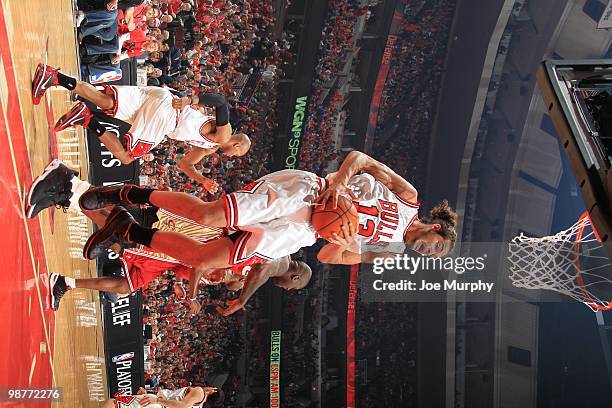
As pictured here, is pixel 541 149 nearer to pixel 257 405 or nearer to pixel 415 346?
pixel 415 346

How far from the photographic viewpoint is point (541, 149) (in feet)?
33.3

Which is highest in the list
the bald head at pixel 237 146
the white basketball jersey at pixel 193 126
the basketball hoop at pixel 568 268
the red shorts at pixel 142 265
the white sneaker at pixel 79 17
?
the white sneaker at pixel 79 17

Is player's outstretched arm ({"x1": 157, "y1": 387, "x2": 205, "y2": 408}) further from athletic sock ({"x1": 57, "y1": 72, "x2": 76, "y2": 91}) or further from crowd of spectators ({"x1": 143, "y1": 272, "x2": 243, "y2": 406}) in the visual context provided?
athletic sock ({"x1": 57, "y1": 72, "x2": 76, "y2": 91})

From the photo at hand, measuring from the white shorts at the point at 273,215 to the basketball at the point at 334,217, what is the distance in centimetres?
11

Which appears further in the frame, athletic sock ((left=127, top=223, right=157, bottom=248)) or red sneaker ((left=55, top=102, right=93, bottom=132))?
red sneaker ((left=55, top=102, right=93, bottom=132))

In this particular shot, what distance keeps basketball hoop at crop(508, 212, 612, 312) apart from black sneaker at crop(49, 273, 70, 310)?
4016mm

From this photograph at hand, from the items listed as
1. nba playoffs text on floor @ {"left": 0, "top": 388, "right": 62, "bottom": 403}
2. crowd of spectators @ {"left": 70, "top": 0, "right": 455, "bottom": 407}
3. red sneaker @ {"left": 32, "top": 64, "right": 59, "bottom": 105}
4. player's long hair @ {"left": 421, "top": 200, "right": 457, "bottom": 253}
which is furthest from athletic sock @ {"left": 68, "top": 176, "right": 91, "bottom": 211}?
crowd of spectators @ {"left": 70, "top": 0, "right": 455, "bottom": 407}

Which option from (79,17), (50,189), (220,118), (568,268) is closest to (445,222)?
(220,118)

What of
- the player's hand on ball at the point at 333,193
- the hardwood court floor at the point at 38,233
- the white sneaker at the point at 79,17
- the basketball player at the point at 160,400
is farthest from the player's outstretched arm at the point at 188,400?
the white sneaker at the point at 79,17

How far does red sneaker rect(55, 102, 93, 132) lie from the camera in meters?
5.07

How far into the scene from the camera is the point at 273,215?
4.16 metres

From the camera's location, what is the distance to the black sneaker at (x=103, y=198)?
14.0 ft

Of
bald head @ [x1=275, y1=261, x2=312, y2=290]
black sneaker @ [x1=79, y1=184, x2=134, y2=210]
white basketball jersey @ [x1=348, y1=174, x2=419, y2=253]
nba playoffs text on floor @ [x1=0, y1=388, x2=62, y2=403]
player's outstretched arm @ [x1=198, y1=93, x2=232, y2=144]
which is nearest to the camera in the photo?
nba playoffs text on floor @ [x1=0, y1=388, x2=62, y2=403]

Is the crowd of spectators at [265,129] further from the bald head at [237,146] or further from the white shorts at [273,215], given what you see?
the white shorts at [273,215]
